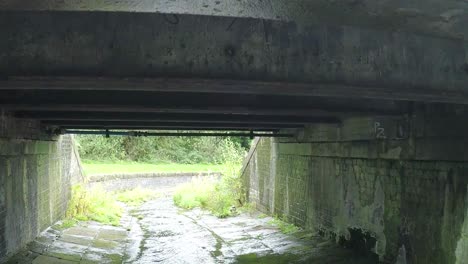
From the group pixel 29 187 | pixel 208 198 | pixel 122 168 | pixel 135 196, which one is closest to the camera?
pixel 29 187

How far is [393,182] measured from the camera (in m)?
7.90

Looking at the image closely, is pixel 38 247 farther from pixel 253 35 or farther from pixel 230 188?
pixel 230 188

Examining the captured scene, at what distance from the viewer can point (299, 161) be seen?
1244cm

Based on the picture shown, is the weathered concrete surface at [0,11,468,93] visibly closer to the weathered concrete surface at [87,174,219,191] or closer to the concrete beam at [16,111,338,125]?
the concrete beam at [16,111,338,125]

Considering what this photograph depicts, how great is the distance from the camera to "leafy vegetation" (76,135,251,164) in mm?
34541

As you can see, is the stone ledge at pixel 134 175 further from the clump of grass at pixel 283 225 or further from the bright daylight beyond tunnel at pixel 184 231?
A: the clump of grass at pixel 283 225

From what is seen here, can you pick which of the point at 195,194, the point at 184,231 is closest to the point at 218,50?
the point at 184,231

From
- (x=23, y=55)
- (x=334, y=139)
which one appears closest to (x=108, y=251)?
(x=334, y=139)

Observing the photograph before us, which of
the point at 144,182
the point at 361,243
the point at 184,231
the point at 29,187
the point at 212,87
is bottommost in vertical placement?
the point at 144,182

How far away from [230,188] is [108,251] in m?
8.66

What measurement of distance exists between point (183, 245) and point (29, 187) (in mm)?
3975

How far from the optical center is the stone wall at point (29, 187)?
7957 mm

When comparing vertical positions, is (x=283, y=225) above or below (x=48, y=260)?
below

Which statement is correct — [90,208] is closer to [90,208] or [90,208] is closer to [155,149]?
[90,208]
